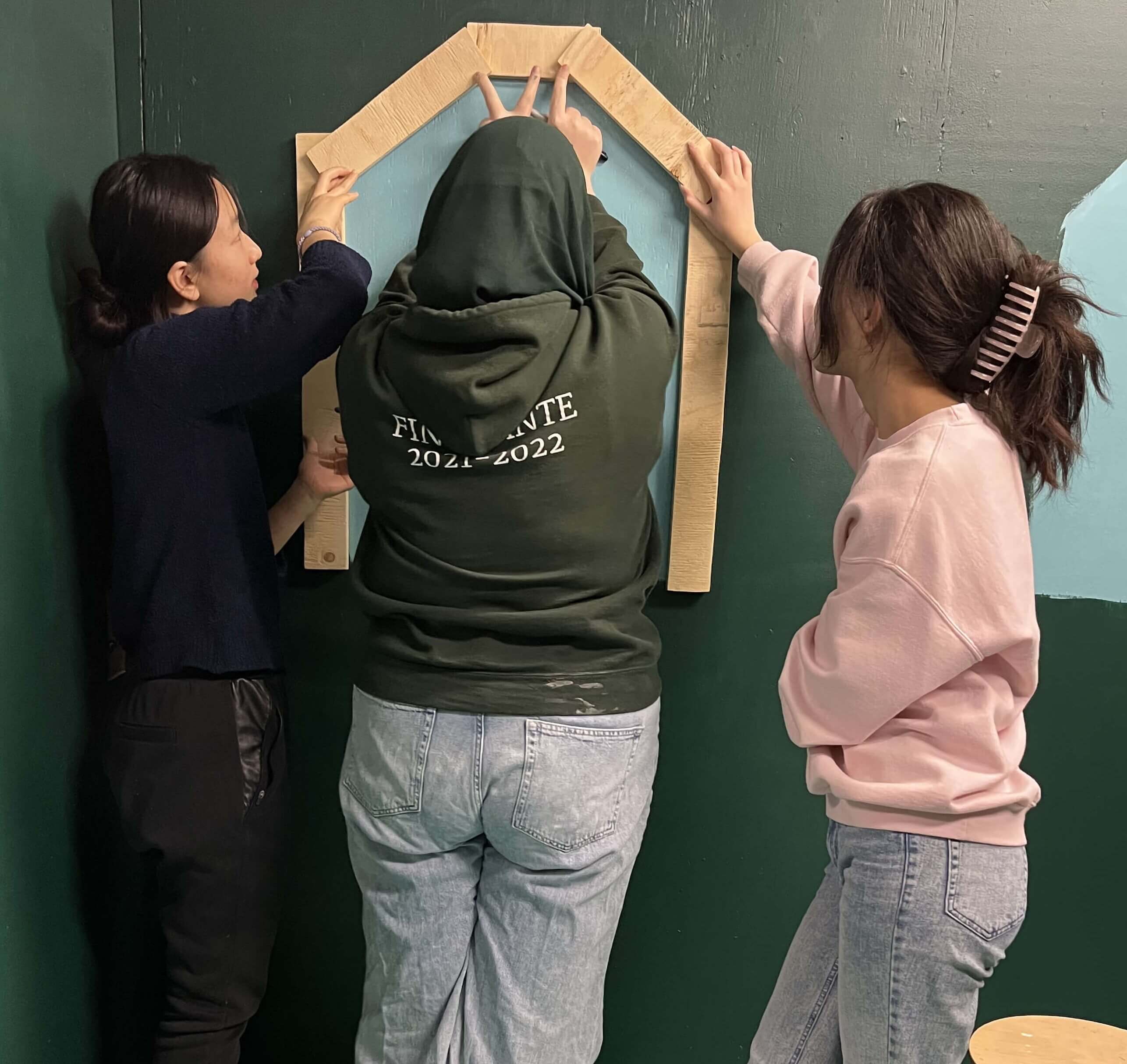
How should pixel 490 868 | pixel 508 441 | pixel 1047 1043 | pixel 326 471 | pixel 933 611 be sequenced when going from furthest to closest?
pixel 326 471 → pixel 1047 1043 → pixel 490 868 → pixel 508 441 → pixel 933 611

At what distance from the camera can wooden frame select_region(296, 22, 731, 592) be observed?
1488 mm

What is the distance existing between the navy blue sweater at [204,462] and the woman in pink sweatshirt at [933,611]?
669 millimetres

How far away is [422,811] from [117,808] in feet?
2.09

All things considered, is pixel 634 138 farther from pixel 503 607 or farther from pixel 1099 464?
pixel 1099 464

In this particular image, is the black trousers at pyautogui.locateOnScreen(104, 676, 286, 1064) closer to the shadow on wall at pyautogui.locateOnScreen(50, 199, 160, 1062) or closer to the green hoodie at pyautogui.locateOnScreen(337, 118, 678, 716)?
the shadow on wall at pyautogui.locateOnScreen(50, 199, 160, 1062)

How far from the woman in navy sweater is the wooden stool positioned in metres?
1.05

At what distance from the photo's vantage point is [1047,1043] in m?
1.45

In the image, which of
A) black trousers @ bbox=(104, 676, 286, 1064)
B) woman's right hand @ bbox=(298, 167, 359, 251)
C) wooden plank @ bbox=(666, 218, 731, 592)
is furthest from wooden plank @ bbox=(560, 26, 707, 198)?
black trousers @ bbox=(104, 676, 286, 1064)

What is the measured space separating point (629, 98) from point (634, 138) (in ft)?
0.18

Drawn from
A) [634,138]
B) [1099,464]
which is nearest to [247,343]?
[634,138]

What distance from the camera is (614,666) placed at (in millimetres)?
1267

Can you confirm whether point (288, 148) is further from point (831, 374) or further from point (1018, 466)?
point (1018, 466)

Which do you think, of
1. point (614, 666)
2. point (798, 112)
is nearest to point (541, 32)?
point (798, 112)

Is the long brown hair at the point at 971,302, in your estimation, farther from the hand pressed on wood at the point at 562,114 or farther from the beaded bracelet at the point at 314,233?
the beaded bracelet at the point at 314,233
